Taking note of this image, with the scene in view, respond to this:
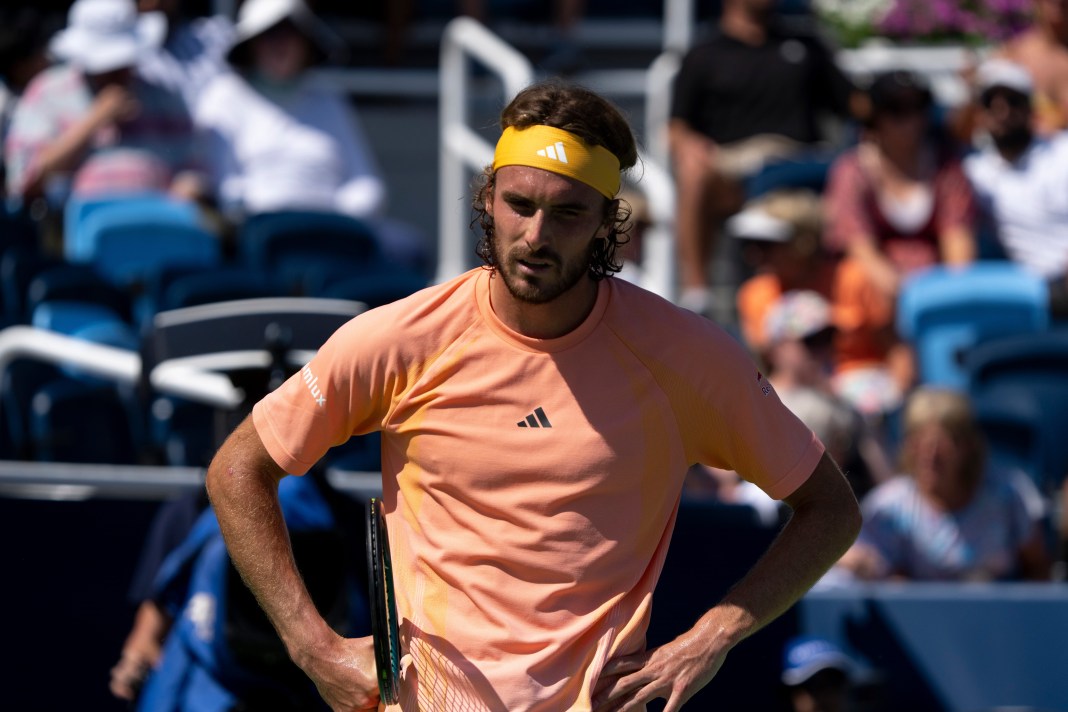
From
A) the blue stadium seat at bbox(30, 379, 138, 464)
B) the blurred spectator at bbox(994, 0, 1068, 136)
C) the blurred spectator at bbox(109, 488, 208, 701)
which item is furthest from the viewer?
the blurred spectator at bbox(994, 0, 1068, 136)

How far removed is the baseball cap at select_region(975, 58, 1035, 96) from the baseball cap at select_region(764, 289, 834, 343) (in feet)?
5.42

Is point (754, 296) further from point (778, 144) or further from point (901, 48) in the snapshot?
point (901, 48)

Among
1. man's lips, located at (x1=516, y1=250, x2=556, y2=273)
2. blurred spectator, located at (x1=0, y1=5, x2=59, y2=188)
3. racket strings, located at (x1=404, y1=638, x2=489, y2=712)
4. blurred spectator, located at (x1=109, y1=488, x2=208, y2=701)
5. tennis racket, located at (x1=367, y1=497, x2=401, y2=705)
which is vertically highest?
blurred spectator, located at (x1=0, y1=5, x2=59, y2=188)

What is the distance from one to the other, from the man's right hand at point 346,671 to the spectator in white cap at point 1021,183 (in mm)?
5162

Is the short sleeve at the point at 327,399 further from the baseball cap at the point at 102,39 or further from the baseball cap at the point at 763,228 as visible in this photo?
the baseball cap at the point at 102,39

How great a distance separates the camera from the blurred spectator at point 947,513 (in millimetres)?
5562

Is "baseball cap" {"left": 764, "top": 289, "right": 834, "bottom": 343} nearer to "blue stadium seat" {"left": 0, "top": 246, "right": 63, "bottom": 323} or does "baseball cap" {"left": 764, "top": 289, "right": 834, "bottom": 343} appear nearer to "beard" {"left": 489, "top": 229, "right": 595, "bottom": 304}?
"blue stadium seat" {"left": 0, "top": 246, "right": 63, "bottom": 323}

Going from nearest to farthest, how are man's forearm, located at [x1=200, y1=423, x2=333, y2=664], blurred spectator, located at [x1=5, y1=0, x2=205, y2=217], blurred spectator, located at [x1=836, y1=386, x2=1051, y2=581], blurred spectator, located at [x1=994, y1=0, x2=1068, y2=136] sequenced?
man's forearm, located at [x1=200, y1=423, x2=333, y2=664] < blurred spectator, located at [x1=836, y1=386, x2=1051, y2=581] < blurred spectator, located at [x1=5, y1=0, x2=205, y2=217] < blurred spectator, located at [x1=994, y1=0, x2=1068, y2=136]

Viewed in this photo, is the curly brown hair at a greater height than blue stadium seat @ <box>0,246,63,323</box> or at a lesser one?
greater

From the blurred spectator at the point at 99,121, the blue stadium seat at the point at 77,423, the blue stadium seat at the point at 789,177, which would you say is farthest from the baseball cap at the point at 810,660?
the blurred spectator at the point at 99,121

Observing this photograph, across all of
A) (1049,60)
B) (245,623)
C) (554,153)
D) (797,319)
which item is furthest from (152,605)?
(1049,60)

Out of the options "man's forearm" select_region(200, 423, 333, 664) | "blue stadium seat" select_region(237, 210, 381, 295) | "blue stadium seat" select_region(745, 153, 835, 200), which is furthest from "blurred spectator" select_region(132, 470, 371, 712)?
"blue stadium seat" select_region(745, 153, 835, 200)

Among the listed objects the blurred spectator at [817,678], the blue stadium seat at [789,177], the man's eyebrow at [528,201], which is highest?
the blue stadium seat at [789,177]

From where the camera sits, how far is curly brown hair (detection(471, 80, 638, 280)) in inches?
111
